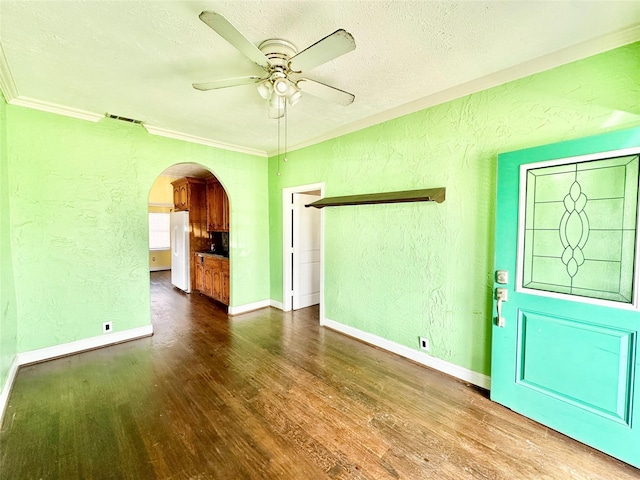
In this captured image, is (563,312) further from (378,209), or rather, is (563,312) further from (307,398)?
(307,398)

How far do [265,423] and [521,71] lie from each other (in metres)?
3.37

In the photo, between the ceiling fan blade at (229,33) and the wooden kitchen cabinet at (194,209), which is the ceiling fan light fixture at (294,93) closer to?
the ceiling fan blade at (229,33)

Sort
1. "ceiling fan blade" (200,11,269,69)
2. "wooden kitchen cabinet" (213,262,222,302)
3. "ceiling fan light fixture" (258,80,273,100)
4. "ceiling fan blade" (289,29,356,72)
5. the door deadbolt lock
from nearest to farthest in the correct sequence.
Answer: "ceiling fan blade" (200,11,269,69), "ceiling fan blade" (289,29,356,72), "ceiling fan light fixture" (258,80,273,100), the door deadbolt lock, "wooden kitchen cabinet" (213,262,222,302)

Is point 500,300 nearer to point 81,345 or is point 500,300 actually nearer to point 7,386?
point 7,386

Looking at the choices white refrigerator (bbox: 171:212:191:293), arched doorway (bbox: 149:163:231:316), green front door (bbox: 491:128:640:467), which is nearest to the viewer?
green front door (bbox: 491:128:640:467)

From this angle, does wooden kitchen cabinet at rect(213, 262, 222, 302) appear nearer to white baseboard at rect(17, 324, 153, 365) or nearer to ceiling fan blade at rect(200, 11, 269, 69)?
white baseboard at rect(17, 324, 153, 365)

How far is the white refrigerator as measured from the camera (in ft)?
18.9

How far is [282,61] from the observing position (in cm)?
183

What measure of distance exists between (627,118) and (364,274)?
2.50 m

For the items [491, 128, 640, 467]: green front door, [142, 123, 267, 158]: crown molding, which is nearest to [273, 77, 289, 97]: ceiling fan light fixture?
[491, 128, 640, 467]: green front door

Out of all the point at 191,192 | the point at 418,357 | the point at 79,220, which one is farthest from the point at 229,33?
the point at 191,192

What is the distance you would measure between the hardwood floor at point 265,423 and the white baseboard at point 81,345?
0.11 meters

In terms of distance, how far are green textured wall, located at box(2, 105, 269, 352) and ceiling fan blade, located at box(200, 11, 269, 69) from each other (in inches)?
102

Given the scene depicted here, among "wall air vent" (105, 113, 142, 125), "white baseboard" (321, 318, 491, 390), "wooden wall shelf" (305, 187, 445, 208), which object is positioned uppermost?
"wall air vent" (105, 113, 142, 125)
